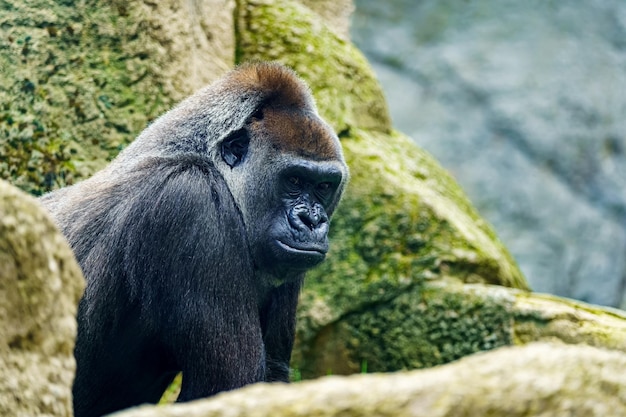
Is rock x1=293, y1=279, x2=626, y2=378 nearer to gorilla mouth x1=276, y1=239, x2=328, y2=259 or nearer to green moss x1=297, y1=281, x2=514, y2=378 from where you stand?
green moss x1=297, y1=281, x2=514, y2=378

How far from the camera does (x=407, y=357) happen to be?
6629 millimetres

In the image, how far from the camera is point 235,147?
205 inches

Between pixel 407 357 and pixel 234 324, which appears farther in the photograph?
pixel 407 357

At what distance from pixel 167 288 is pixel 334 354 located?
8.04ft

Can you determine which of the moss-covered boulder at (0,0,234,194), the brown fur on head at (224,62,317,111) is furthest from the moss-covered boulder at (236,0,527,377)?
the brown fur on head at (224,62,317,111)

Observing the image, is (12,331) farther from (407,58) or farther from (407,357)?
(407,58)

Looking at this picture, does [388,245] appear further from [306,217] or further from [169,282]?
[169,282]

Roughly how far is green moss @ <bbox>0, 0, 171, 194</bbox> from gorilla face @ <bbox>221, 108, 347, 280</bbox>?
1.54 meters

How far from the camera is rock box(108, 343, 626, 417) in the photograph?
2.48 metres

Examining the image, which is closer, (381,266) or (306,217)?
(306,217)

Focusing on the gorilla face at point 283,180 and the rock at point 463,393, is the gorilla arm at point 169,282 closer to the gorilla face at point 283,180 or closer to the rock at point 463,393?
the gorilla face at point 283,180

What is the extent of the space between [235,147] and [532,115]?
33.2ft

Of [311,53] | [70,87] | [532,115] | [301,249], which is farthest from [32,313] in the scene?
[532,115]

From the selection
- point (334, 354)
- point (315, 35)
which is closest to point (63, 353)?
point (334, 354)
